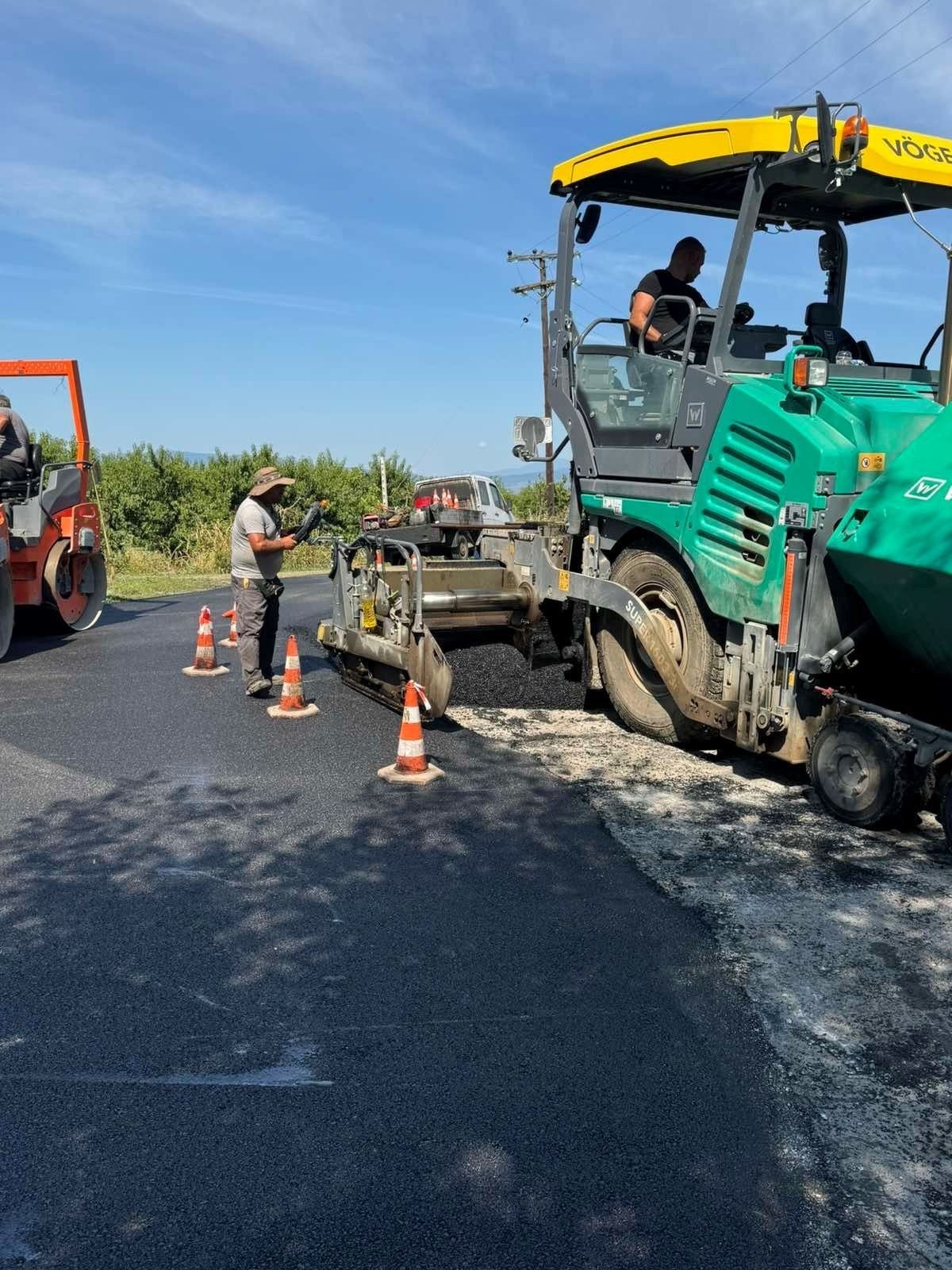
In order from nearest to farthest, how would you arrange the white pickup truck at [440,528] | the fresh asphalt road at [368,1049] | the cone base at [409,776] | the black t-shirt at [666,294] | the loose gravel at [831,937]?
the fresh asphalt road at [368,1049] → the loose gravel at [831,937] → the cone base at [409,776] → the black t-shirt at [666,294] → the white pickup truck at [440,528]

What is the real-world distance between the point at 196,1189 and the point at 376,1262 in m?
0.52

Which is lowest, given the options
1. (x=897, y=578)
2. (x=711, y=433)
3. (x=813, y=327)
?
(x=897, y=578)

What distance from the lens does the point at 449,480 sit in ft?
74.2

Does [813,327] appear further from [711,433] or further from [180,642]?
[180,642]

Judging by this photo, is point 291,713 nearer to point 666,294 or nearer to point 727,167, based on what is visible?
point 666,294

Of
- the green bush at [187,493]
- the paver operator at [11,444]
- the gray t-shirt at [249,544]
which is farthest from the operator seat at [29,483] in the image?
the green bush at [187,493]

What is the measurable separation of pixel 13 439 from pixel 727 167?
27.0ft

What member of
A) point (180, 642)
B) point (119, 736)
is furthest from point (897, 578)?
point (180, 642)

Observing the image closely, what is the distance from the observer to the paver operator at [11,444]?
11.2 m

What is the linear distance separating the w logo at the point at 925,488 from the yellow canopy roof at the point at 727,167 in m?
1.79

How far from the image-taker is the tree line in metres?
31.0

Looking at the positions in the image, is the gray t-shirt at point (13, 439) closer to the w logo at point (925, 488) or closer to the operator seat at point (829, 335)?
the operator seat at point (829, 335)

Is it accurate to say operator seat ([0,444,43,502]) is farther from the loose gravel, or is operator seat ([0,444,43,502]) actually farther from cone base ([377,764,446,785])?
cone base ([377,764,446,785])

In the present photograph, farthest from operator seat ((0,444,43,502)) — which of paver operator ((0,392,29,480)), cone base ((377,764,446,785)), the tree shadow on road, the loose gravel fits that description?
the tree shadow on road
